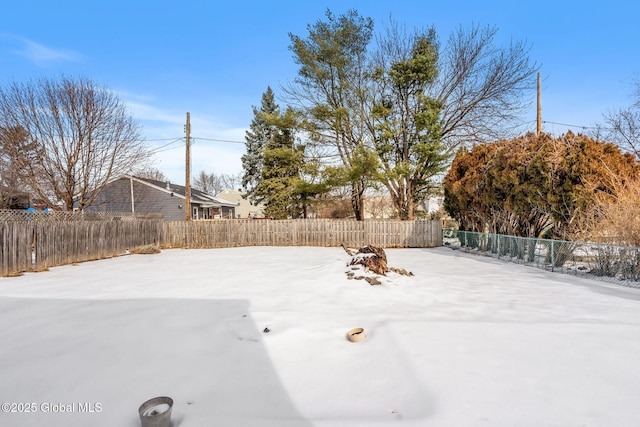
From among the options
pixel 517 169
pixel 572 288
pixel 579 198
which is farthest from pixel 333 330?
pixel 517 169

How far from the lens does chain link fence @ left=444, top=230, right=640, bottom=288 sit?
19.5 ft

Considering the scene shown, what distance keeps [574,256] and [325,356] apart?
751cm

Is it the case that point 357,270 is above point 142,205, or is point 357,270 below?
below

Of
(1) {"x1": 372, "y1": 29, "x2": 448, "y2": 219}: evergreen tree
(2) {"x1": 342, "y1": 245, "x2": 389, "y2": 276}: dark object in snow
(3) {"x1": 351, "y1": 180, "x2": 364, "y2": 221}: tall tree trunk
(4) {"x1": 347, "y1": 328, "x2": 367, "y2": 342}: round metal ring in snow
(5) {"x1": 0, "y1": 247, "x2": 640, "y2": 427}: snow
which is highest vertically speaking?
(1) {"x1": 372, "y1": 29, "x2": 448, "y2": 219}: evergreen tree

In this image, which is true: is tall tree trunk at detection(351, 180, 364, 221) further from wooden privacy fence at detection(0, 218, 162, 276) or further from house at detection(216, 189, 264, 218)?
house at detection(216, 189, 264, 218)

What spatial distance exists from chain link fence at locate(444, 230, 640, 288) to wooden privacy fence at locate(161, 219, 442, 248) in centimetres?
334

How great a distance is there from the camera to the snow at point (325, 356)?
2.04 meters

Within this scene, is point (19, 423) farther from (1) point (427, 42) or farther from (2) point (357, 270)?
(1) point (427, 42)

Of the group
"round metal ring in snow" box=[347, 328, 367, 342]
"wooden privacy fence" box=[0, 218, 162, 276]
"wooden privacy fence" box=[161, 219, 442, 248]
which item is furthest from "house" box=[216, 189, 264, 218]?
"round metal ring in snow" box=[347, 328, 367, 342]

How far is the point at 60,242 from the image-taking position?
28.3 feet

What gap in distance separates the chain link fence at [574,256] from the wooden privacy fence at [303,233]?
3341mm

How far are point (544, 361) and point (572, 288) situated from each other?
378 cm

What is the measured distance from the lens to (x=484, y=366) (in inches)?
101

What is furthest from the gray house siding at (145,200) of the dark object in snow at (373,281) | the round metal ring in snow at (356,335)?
the round metal ring in snow at (356,335)
